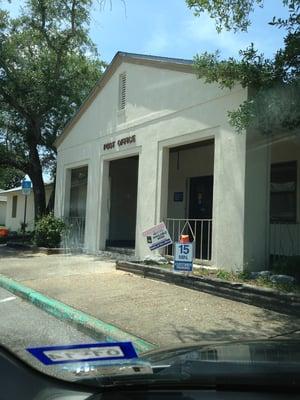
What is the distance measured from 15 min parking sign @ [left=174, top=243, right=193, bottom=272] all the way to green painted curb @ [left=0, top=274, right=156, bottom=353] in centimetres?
227

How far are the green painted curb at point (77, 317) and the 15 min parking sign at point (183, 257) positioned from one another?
7.44 ft

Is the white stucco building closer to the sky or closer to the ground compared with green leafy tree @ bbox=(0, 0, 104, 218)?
closer to the ground

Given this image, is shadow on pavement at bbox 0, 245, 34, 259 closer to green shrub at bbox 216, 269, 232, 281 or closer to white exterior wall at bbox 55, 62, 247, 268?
white exterior wall at bbox 55, 62, 247, 268

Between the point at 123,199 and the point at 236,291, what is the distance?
390 inches

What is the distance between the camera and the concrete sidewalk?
22.8 feet

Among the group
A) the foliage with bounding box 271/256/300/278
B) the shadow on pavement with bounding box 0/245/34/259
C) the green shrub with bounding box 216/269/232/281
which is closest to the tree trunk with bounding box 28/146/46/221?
the shadow on pavement with bounding box 0/245/34/259

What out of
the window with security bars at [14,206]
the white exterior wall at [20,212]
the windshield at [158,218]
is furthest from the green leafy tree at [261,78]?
the window with security bars at [14,206]

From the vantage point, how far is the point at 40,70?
21141 millimetres

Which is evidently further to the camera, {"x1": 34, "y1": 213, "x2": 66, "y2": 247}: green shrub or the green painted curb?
{"x1": 34, "y1": 213, "x2": 66, "y2": 247}: green shrub

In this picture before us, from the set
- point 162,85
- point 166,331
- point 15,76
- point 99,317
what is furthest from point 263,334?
point 15,76

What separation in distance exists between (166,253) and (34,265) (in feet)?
11.4

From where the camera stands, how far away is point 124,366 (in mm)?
2176

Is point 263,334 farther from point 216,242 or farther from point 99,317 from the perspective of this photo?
point 216,242

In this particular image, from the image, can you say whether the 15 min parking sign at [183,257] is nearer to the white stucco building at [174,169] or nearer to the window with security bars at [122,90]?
the white stucco building at [174,169]
